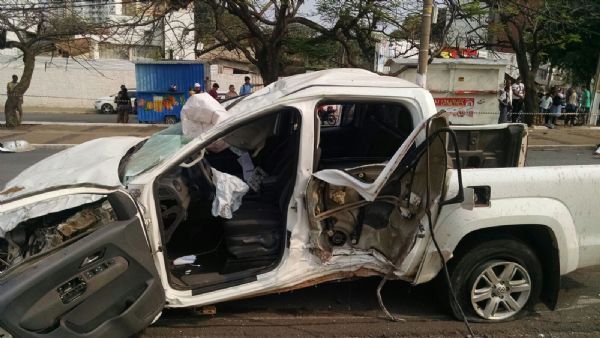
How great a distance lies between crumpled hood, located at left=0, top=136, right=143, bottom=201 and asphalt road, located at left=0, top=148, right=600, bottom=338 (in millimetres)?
1148

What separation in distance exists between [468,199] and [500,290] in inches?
36.5

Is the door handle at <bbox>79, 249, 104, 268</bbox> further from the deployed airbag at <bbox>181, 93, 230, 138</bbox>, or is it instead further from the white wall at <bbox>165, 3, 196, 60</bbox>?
the white wall at <bbox>165, 3, 196, 60</bbox>

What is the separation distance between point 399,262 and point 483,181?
787 millimetres

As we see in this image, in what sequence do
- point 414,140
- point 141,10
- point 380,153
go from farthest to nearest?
point 141,10 < point 380,153 < point 414,140

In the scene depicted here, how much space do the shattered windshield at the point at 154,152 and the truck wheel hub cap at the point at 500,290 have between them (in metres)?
2.30

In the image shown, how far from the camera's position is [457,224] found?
10.6ft

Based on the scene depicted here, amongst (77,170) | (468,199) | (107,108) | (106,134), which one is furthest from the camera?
(107,108)

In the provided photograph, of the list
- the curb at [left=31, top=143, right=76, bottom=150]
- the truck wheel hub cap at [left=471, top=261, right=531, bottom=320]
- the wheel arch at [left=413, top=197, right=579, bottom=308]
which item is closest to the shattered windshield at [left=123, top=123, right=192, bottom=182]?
the wheel arch at [left=413, top=197, right=579, bottom=308]

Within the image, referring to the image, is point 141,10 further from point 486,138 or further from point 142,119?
point 486,138

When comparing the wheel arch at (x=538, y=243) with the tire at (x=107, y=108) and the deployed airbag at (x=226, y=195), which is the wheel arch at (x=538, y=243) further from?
the tire at (x=107, y=108)

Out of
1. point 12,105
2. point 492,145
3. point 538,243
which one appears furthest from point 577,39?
point 12,105

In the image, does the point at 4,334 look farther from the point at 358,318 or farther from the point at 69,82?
the point at 69,82

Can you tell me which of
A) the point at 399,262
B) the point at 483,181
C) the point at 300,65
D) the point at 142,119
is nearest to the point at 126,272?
the point at 399,262

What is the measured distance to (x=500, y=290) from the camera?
11.4ft
